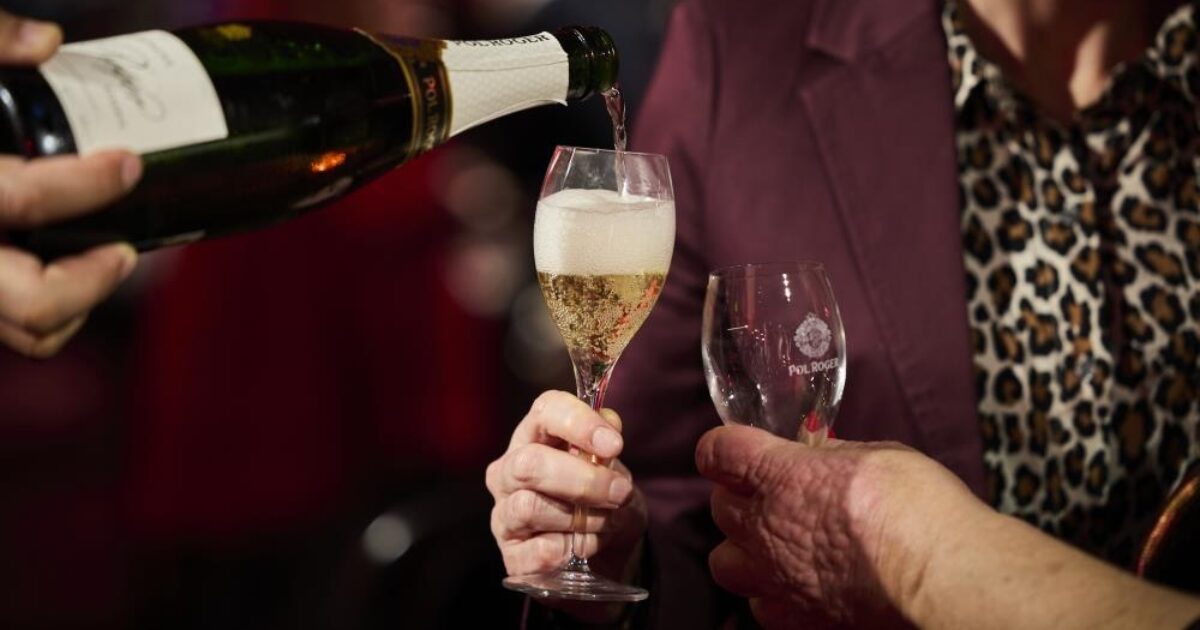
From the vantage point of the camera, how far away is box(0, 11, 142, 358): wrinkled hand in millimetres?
665

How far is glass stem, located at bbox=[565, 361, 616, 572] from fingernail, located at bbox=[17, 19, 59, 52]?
58cm

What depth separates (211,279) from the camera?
3045 millimetres

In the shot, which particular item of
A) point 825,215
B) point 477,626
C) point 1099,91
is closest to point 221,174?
point 477,626

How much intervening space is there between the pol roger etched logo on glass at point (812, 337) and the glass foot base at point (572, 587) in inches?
10.4

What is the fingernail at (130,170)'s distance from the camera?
0.69 m

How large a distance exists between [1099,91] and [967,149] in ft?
0.71

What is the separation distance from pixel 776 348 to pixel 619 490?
21 centimetres

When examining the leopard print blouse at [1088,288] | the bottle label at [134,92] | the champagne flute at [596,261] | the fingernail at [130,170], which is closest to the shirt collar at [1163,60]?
the leopard print blouse at [1088,288]

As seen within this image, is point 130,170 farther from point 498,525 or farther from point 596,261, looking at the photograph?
point 498,525

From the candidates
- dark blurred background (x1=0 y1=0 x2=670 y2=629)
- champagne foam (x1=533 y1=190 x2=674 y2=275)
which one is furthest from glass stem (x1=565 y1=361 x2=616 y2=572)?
dark blurred background (x1=0 y1=0 x2=670 y2=629)

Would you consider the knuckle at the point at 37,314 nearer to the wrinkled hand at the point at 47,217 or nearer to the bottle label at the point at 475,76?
the wrinkled hand at the point at 47,217

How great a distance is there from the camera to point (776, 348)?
1.01 m

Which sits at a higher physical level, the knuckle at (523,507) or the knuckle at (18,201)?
the knuckle at (18,201)

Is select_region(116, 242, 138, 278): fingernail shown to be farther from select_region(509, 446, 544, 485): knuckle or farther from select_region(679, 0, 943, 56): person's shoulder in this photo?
select_region(679, 0, 943, 56): person's shoulder
